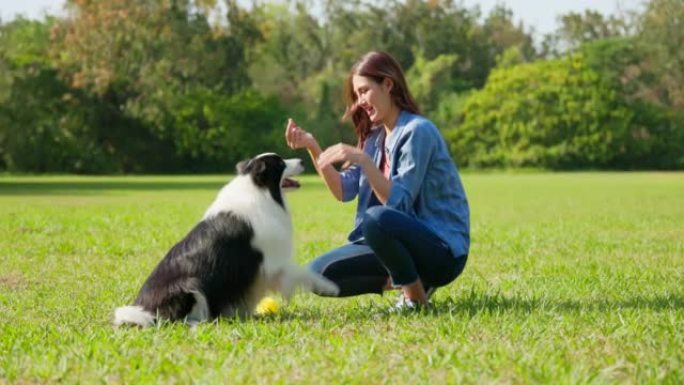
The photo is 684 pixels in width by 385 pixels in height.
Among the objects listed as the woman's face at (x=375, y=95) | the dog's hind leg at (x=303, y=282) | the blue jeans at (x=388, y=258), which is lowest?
the dog's hind leg at (x=303, y=282)

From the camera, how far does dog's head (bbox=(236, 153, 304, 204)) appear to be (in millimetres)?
5199

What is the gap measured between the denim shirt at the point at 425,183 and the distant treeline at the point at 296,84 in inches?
1215

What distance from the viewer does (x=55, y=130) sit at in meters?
41.7

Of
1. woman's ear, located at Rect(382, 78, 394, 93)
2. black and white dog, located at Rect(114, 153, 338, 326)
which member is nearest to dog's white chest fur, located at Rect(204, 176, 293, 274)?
black and white dog, located at Rect(114, 153, 338, 326)

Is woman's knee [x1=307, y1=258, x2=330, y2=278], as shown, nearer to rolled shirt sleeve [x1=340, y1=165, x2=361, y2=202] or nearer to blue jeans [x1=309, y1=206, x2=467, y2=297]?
blue jeans [x1=309, y1=206, x2=467, y2=297]

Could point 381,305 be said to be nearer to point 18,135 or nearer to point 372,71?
point 372,71

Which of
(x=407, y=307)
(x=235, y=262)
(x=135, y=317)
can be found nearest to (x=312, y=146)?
(x=235, y=262)

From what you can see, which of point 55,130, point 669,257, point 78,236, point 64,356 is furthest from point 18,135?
point 64,356

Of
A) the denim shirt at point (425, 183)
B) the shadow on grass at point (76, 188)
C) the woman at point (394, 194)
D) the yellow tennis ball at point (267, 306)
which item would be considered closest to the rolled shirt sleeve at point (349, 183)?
the woman at point (394, 194)

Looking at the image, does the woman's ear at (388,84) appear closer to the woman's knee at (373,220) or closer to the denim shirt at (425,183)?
the denim shirt at (425,183)

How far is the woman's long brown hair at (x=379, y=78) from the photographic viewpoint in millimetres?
5098

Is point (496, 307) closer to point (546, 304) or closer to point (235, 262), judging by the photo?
point (546, 304)

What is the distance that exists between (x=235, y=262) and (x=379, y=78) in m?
1.24

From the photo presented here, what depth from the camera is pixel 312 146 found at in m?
5.20
